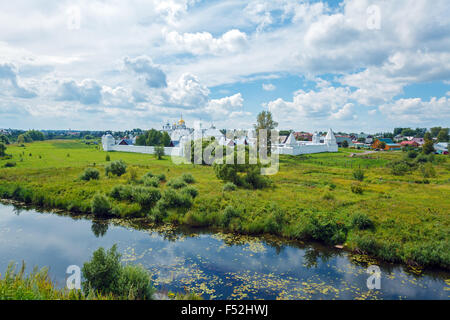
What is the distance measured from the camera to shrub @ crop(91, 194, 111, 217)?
1728 cm

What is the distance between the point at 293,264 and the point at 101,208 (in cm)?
1230

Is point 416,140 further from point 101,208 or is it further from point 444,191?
point 101,208

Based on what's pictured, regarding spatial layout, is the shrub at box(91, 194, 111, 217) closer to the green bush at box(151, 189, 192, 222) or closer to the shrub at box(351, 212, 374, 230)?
the green bush at box(151, 189, 192, 222)

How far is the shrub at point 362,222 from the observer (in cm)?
1377

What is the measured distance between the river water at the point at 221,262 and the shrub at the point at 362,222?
219cm

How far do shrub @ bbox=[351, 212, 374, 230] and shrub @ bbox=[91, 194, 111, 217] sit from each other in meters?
14.4

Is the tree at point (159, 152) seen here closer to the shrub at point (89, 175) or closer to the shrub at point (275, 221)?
the shrub at point (89, 175)

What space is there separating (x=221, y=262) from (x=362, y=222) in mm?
7609

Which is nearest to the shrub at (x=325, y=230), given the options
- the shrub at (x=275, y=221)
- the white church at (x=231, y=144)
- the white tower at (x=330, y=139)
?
the shrub at (x=275, y=221)

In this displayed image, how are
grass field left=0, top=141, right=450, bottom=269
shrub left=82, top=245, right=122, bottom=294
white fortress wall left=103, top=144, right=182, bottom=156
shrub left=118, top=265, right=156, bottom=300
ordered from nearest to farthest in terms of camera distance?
shrub left=118, top=265, right=156, bottom=300, shrub left=82, top=245, right=122, bottom=294, grass field left=0, top=141, right=450, bottom=269, white fortress wall left=103, top=144, right=182, bottom=156

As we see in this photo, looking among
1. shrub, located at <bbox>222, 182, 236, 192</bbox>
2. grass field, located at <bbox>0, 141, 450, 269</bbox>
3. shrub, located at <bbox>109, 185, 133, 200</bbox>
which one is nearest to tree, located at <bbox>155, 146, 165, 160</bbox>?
grass field, located at <bbox>0, 141, 450, 269</bbox>

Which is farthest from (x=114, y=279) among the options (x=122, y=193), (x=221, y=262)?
(x=122, y=193)

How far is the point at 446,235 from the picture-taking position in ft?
40.8
